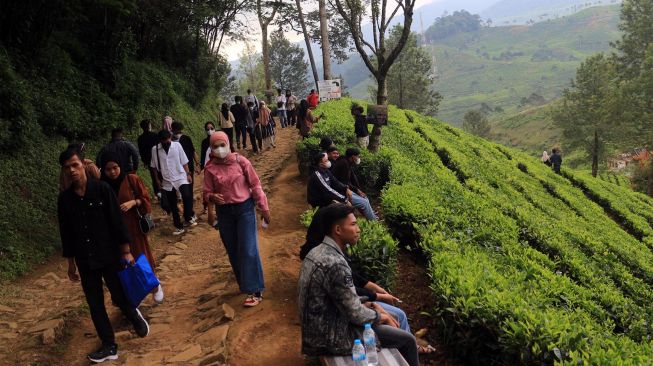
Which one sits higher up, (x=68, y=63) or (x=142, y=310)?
(x=68, y=63)

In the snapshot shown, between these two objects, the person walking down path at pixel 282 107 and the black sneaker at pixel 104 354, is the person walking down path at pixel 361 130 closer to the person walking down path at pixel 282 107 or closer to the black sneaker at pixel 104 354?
the black sneaker at pixel 104 354

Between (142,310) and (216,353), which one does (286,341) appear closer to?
(216,353)

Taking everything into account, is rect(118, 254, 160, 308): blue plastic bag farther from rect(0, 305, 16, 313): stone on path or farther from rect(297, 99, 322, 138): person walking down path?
rect(297, 99, 322, 138): person walking down path

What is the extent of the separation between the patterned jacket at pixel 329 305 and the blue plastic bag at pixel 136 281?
2.12 meters

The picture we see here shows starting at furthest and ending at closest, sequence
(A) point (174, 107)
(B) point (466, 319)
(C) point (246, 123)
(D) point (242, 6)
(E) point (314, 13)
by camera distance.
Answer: (E) point (314, 13) → (D) point (242, 6) → (A) point (174, 107) → (C) point (246, 123) → (B) point (466, 319)

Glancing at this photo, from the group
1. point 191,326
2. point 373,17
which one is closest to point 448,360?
point 191,326

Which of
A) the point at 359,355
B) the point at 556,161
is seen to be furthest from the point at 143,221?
the point at 556,161

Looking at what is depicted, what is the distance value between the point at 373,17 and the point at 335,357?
866 centimetres

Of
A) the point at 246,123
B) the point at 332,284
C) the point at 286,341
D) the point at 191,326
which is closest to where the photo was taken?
the point at 332,284

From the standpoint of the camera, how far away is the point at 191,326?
17.4ft

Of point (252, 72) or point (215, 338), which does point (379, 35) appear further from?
A: point (252, 72)

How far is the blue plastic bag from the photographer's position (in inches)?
185

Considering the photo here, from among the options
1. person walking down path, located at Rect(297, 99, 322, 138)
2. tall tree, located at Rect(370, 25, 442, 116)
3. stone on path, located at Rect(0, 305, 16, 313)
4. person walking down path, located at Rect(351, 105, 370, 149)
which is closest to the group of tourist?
stone on path, located at Rect(0, 305, 16, 313)

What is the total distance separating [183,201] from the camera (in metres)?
8.30
